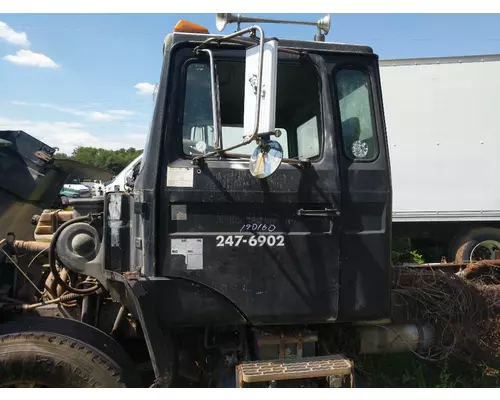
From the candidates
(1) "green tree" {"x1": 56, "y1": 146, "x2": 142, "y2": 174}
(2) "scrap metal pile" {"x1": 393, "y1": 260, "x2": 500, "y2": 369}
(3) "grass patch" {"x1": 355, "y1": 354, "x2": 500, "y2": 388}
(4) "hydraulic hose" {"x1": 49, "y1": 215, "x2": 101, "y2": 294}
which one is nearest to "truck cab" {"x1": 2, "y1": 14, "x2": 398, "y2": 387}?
(4) "hydraulic hose" {"x1": 49, "y1": 215, "x2": 101, "y2": 294}

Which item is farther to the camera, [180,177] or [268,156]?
[180,177]

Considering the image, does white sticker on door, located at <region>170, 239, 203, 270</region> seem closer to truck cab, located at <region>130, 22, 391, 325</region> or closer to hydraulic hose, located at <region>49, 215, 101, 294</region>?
truck cab, located at <region>130, 22, 391, 325</region>

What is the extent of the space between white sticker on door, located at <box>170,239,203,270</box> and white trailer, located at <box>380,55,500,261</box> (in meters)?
6.13

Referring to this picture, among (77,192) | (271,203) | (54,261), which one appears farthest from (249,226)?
(77,192)

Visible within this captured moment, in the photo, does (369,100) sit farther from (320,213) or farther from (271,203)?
(271,203)

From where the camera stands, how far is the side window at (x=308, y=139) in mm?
2755

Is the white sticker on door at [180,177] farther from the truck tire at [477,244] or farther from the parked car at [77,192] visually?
the truck tire at [477,244]

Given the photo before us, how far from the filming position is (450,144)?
25.7 feet

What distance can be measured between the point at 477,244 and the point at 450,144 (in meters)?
1.90

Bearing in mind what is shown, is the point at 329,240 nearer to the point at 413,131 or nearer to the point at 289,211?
the point at 289,211

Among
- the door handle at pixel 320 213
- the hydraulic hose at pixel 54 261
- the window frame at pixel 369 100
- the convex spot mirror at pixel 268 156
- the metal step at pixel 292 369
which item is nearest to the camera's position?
the convex spot mirror at pixel 268 156

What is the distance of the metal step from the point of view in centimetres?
225

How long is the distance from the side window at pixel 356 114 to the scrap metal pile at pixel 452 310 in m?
1.11

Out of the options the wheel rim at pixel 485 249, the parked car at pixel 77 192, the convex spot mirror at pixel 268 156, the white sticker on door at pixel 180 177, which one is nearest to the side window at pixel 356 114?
the convex spot mirror at pixel 268 156
